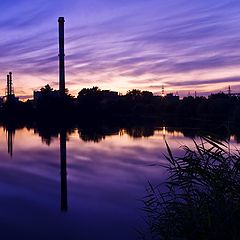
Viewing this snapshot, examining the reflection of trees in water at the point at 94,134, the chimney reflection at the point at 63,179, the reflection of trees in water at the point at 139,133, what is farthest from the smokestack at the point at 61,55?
the chimney reflection at the point at 63,179

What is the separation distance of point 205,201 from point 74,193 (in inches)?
245

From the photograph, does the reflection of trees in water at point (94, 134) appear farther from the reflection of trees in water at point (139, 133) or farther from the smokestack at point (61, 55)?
the smokestack at point (61, 55)

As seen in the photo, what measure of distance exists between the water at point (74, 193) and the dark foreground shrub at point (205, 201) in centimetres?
225

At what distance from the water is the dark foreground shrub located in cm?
225

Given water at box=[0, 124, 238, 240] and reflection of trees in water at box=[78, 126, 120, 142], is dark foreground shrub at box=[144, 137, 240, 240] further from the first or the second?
reflection of trees in water at box=[78, 126, 120, 142]

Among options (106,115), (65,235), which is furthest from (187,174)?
(106,115)

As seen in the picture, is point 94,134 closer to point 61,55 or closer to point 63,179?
point 61,55

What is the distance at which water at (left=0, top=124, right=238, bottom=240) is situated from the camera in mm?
7348

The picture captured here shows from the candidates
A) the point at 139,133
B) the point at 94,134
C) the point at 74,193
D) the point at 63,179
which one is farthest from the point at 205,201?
the point at 139,133

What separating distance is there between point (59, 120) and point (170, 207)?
4500 centimetres

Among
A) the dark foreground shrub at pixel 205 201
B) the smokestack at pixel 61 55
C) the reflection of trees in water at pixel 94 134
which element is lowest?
the reflection of trees in water at pixel 94 134

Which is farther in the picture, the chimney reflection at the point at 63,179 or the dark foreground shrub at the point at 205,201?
the chimney reflection at the point at 63,179

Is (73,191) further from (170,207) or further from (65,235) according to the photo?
(170,207)

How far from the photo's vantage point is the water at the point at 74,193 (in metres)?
7.35
